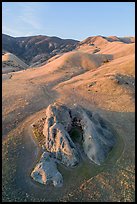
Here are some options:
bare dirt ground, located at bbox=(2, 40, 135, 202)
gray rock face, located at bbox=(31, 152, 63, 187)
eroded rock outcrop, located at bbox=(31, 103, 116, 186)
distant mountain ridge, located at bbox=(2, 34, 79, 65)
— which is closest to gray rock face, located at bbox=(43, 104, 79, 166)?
eroded rock outcrop, located at bbox=(31, 103, 116, 186)

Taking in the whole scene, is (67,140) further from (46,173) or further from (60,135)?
(46,173)

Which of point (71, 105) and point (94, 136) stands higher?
point (71, 105)

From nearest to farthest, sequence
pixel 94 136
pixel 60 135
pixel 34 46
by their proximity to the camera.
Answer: pixel 60 135 < pixel 94 136 < pixel 34 46

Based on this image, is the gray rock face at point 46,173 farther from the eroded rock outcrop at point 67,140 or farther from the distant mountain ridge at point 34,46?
the distant mountain ridge at point 34,46

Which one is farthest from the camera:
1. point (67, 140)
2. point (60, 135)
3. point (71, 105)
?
point (71, 105)

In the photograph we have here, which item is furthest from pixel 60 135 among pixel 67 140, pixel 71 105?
pixel 71 105

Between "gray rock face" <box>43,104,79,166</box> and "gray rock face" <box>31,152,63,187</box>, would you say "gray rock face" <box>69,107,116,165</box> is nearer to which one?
"gray rock face" <box>43,104,79,166</box>

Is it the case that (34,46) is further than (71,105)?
Yes
